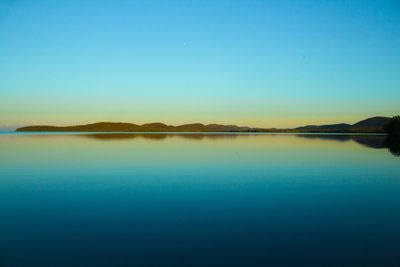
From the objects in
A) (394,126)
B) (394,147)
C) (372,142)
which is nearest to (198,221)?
(394,147)

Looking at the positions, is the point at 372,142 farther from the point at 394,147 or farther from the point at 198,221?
the point at 198,221

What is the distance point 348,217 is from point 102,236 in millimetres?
8497

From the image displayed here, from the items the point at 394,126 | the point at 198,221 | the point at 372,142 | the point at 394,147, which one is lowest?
the point at 198,221

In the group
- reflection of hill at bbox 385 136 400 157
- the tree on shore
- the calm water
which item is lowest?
the calm water

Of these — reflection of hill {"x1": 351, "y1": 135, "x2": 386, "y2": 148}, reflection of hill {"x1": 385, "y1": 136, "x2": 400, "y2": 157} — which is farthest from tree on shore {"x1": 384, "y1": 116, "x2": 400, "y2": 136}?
reflection of hill {"x1": 385, "y1": 136, "x2": 400, "y2": 157}

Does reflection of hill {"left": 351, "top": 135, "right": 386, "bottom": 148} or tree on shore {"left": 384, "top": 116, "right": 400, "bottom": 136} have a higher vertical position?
tree on shore {"left": 384, "top": 116, "right": 400, "bottom": 136}

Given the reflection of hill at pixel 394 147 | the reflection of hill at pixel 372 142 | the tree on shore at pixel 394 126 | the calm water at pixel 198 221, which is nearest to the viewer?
the calm water at pixel 198 221

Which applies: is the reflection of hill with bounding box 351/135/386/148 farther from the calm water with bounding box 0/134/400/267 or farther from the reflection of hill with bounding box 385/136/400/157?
the calm water with bounding box 0/134/400/267

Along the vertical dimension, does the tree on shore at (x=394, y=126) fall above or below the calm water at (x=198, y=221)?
above

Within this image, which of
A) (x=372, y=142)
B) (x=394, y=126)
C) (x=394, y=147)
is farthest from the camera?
(x=394, y=126)

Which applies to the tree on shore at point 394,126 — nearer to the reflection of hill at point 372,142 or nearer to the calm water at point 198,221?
the reflection of hill at point 372,142

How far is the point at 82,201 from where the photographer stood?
40.8ft

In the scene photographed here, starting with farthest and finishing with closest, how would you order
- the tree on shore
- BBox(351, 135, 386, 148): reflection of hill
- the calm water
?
the tree on shore < BBox(351, 135, 386, 148): reflection of hill < the calm water

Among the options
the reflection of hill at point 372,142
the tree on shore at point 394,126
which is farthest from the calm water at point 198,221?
the tree on shore at point 394,126
